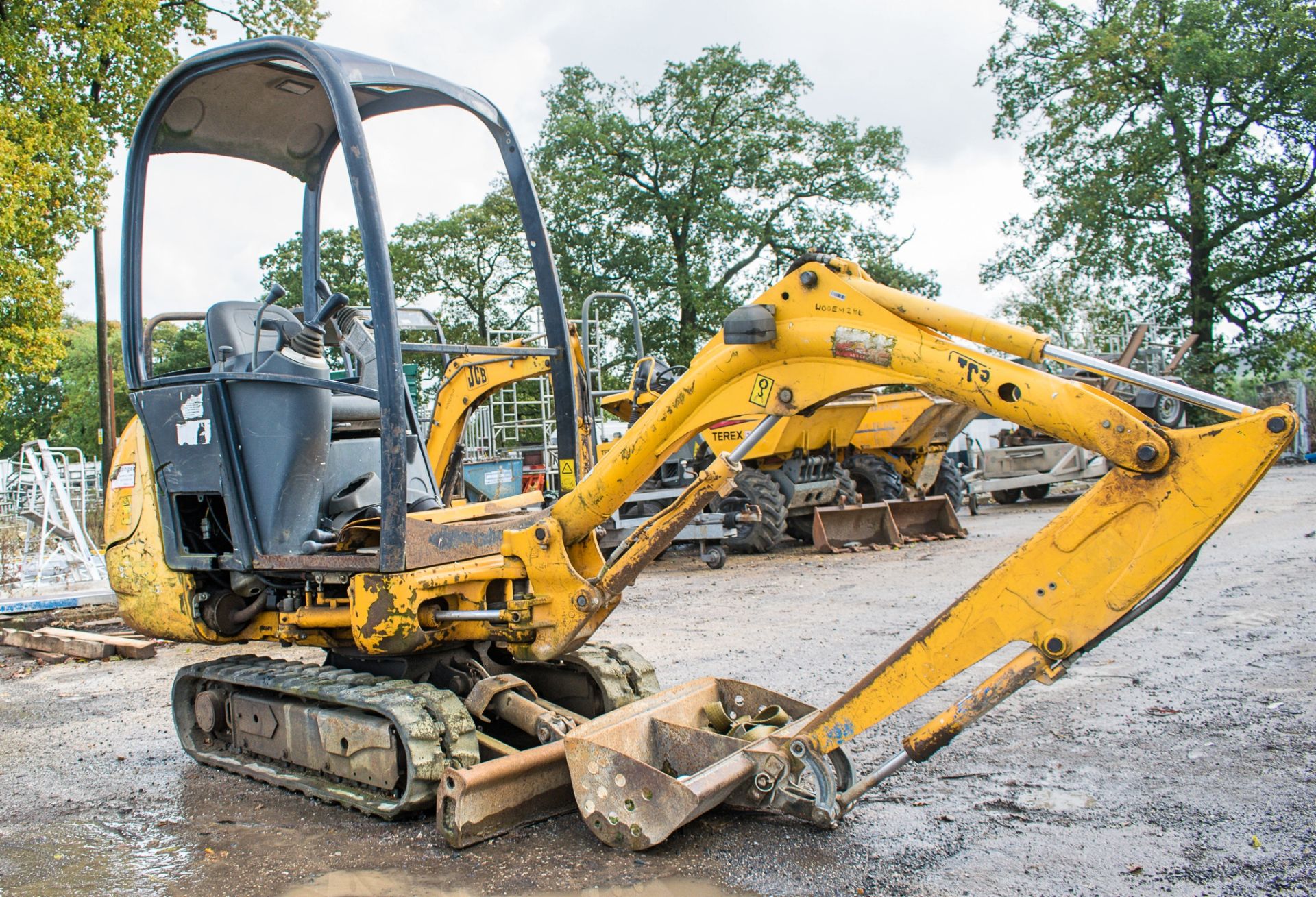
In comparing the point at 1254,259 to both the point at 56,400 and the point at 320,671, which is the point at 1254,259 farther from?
the point at 56,400

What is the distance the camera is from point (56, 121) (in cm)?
1672

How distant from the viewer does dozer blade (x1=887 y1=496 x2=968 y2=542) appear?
13477 mm

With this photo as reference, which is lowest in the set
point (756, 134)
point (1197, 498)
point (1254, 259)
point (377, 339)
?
point (1197, 498)

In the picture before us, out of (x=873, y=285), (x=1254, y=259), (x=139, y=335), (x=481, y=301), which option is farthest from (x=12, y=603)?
(x=1254, y=259)

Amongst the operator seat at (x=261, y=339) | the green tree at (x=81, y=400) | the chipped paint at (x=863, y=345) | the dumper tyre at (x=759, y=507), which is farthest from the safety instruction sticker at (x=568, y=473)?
the green tree at (x=81, y=400)

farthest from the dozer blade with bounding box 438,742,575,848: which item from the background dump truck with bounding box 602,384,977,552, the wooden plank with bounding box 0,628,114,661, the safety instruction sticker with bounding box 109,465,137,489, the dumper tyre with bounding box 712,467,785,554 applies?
the dumper tyre with bounding box 712,467,785,554

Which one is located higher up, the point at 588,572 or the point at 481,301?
the point at 481,301

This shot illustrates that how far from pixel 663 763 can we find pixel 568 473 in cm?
161

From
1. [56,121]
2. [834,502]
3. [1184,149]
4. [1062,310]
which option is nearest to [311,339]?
[834,502]

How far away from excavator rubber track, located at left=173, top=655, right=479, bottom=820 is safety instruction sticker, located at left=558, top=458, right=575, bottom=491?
4.17ft

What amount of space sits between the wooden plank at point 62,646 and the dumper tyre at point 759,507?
21.6ft

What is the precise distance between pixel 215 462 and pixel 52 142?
14083 mm

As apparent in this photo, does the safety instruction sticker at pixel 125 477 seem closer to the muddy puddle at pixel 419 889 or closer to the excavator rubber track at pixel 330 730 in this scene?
the excavator rubber track at pixel 330 730

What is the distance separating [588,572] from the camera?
4340 millimetres
